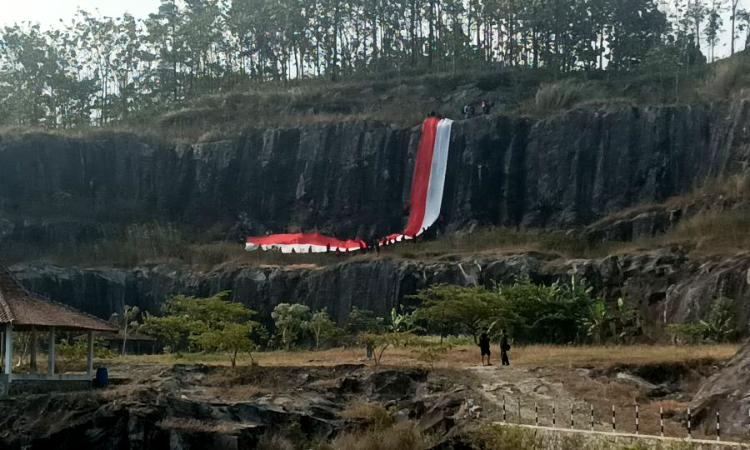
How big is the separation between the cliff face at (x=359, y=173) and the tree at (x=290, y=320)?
1516 cm

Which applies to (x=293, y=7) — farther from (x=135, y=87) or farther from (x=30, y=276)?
(x=30, y=276)

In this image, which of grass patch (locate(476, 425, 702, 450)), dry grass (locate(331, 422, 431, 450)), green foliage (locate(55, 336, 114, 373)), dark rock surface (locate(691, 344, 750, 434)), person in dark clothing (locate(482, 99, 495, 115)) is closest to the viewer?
grass patch (locate(476, 425, 702, 450))

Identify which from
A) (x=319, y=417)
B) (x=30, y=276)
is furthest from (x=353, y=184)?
(x=319, y=417)

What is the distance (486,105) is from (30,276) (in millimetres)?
28907

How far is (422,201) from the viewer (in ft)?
215

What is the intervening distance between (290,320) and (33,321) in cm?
1876

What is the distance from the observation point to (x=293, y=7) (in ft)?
300

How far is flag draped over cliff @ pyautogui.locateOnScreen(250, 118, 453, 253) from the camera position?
63.9 meters

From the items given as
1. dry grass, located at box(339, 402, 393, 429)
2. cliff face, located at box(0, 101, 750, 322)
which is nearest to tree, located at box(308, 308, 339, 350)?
cliff face, located at box(0, 101, 750, 322)

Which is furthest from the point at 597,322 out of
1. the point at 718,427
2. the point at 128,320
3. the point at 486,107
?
the point at 486,107

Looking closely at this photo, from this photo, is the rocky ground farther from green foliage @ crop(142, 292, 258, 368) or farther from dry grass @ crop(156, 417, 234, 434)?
green foliage @ crop(142, 292, 258, 368)

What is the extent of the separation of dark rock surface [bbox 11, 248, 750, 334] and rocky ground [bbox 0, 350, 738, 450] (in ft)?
38.1

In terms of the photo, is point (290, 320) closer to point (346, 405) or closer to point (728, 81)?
point (346, 405)

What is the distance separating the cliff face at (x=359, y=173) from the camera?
198 ft
